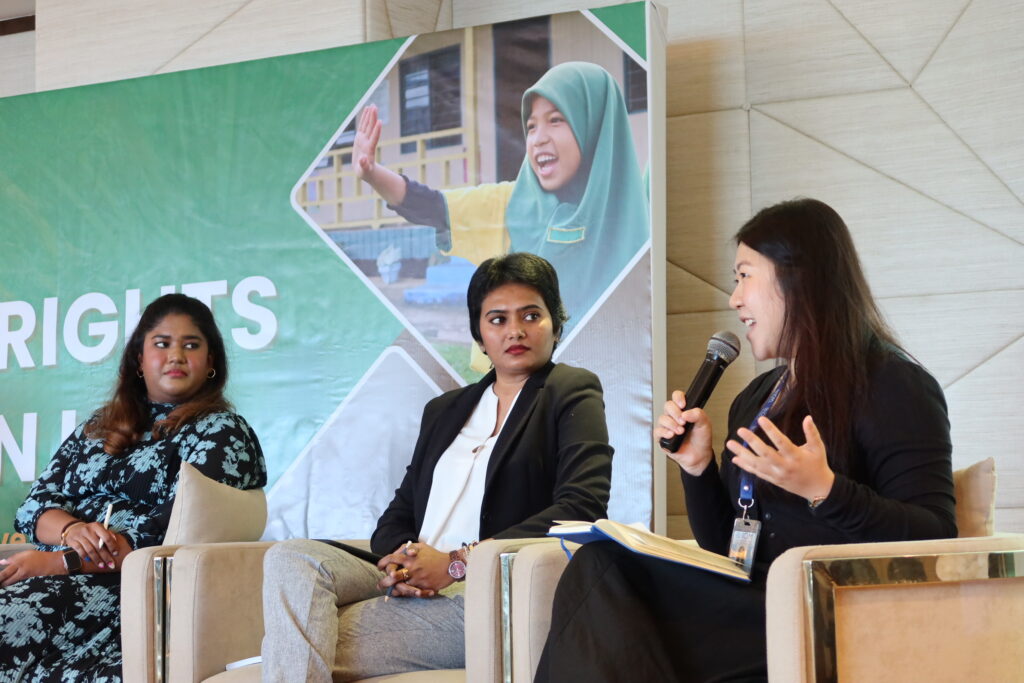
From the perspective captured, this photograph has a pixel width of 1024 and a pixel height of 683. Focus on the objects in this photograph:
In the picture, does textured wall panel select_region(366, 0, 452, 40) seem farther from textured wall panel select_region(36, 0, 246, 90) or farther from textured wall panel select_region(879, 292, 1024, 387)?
textured wall panel select_region(879, 292, 1024, 387)

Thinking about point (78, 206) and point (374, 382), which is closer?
point (374, 382)

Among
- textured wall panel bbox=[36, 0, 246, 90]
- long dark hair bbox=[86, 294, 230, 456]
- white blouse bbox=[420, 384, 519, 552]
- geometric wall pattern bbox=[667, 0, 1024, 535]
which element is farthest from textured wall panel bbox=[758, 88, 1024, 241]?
textured wall panel bbox=[36, 0, 246, 90]

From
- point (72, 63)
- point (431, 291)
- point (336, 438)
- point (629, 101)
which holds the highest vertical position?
point (72, 63)

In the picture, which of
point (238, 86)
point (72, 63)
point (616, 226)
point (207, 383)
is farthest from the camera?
point (72, 63)

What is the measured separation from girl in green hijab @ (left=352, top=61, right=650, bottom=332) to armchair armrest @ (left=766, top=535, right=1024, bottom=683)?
213 cm

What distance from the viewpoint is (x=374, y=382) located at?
13.5ft

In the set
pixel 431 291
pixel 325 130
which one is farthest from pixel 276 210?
→ pixel 431 291

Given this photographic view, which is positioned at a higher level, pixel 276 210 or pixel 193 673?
pixel 276 210

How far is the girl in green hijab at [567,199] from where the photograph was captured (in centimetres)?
379

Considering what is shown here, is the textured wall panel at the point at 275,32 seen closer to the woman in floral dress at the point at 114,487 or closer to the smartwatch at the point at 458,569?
the woman in floral dress at the point at 114,487

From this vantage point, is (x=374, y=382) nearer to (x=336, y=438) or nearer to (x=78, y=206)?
(x=336, y=438)

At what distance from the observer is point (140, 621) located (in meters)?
2.63

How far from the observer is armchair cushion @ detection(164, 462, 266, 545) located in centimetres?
284

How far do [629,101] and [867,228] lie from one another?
0.95m
